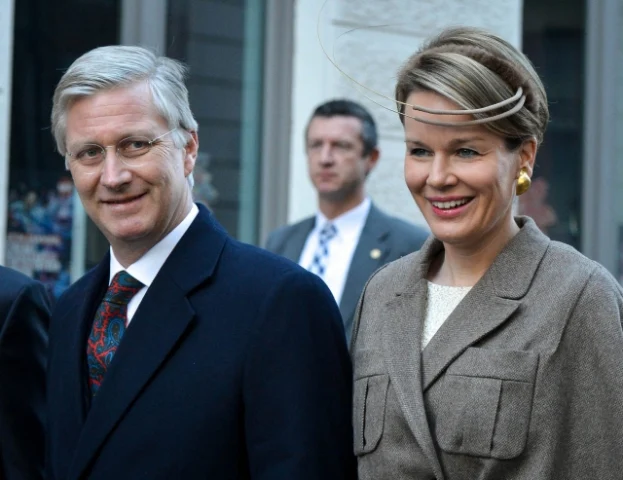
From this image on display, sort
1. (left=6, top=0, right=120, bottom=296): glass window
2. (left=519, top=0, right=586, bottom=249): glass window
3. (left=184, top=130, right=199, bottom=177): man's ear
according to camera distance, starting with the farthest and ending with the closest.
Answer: (left=519, top=0, right=586, bottom=249): glass window, (left=6, top=0, right=120, bottom=296): glass window, (left=184, top=130, right=199, bottom=177): man's ear

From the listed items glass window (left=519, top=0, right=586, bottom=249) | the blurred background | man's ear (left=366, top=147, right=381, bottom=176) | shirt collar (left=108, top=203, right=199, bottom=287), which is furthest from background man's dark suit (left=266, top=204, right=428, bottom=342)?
glass window (left=519, top=0, right=586, bottom=249)

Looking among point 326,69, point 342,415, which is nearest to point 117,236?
point 342,415

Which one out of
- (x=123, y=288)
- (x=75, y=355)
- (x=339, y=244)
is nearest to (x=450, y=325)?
(x=123, y=288)

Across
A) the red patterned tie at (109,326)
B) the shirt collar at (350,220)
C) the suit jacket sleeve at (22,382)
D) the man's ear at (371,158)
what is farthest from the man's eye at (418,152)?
the man's ear at (371,158)

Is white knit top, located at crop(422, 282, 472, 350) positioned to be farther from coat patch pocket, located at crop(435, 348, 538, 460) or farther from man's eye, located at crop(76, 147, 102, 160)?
man's eye, located at crop(76, 147, 102, 160)

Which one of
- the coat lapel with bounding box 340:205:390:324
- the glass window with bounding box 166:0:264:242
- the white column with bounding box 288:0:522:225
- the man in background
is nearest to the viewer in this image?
the coat lapel with bounding box 340:205:390:324

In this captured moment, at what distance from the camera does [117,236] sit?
2.78 metres

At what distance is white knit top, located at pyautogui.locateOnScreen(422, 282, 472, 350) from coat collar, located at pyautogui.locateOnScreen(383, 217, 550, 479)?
16 mm

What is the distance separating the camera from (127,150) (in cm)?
275

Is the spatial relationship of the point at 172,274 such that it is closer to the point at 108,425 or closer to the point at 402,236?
the point at 108,425

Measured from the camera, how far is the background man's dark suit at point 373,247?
4.87m

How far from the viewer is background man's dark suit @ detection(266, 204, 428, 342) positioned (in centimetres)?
487

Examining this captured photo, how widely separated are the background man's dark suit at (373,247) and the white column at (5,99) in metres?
1.29

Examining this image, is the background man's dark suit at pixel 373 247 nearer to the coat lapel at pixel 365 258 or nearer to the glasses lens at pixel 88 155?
the coat lapel at pixel 365 258
